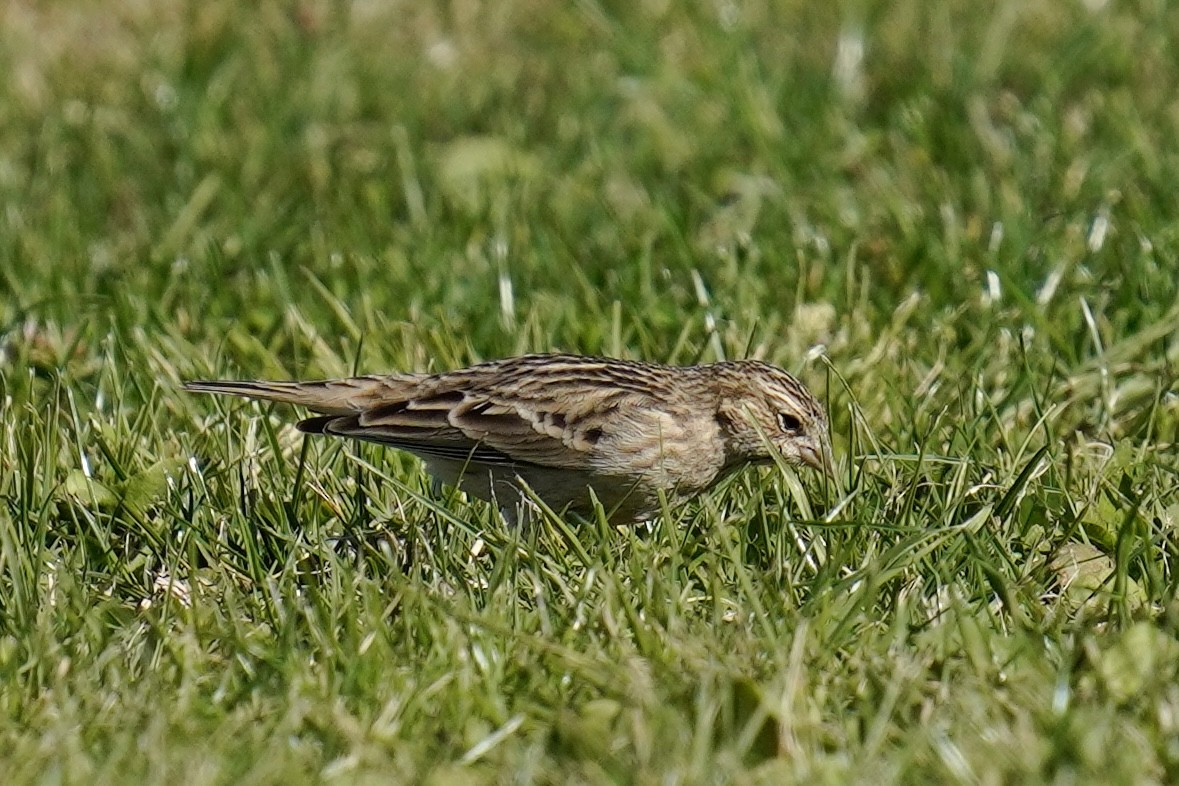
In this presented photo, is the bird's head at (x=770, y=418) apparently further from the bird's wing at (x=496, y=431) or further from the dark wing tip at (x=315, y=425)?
the dark wing tip at (x=315, y=425)

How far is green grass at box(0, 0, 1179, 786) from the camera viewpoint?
184 inches

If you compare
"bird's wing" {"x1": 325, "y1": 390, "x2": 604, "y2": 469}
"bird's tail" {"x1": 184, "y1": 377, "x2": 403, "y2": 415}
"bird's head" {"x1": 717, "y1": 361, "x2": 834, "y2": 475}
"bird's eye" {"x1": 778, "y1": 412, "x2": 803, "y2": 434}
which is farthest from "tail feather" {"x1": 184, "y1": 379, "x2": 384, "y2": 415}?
"bird's eye" {"x1": 778, "y1": 412, "x2": 803, "y2": 434}

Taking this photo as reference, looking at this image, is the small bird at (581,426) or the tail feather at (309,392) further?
the tail feather at (309,392)

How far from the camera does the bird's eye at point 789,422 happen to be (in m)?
6.28

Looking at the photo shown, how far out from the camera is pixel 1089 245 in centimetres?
813

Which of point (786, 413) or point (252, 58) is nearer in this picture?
point (786, 413)

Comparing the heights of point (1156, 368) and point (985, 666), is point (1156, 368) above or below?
below

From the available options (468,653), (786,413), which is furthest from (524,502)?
(468,653)

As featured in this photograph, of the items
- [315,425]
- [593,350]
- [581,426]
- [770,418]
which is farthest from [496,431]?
[593,350]

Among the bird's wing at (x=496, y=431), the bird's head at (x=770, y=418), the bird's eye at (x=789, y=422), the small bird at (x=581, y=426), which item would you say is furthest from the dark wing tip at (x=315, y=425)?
the bird's eye at (x=789, y=422)

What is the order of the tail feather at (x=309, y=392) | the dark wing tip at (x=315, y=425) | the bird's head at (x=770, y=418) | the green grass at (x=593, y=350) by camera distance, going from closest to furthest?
the green grass at (x=593, y=350) < the dark wing tip at (x=315, y=425) < the bird's head at (x=770, y=418) < the tail feather at (x=309, y=392)

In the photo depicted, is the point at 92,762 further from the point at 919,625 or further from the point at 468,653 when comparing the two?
the point at 919,625

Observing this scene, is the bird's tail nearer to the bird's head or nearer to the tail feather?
the tail feather

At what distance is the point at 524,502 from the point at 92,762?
2.01 meters
